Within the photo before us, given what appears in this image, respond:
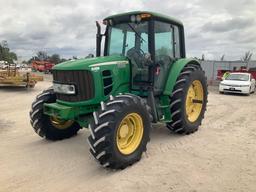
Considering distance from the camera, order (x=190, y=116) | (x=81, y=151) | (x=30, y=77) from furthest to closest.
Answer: (x=30, y=77)
(x=190, y=116)
(x=81, y=151)

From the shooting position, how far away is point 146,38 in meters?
6.31

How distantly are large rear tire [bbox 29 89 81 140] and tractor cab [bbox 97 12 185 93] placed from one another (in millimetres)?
1551

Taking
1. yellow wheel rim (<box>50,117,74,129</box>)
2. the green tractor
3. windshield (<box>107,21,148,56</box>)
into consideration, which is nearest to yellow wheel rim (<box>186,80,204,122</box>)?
the green tractor

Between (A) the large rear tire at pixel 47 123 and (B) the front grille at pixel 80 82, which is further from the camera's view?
(A) the large rear tire at pixel 47 123

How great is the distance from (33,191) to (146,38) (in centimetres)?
Answer: 347

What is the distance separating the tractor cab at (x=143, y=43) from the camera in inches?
246

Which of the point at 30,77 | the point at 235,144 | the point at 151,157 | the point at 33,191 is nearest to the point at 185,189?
the point at 151,157

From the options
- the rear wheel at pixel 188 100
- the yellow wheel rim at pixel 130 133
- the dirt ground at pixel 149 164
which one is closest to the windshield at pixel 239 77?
the dirt ground at pixel 149 164

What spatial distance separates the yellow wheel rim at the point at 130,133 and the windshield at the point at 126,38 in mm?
1594

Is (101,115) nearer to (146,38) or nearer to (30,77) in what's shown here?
(146,38)

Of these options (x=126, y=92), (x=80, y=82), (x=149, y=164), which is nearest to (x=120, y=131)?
(x=149, y=164)

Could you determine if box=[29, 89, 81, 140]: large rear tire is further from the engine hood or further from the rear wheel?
the rear wheel

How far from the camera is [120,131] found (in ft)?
17.1

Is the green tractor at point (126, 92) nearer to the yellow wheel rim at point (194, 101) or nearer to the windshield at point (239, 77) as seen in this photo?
the yellow wheel rim at point (194, 101)
